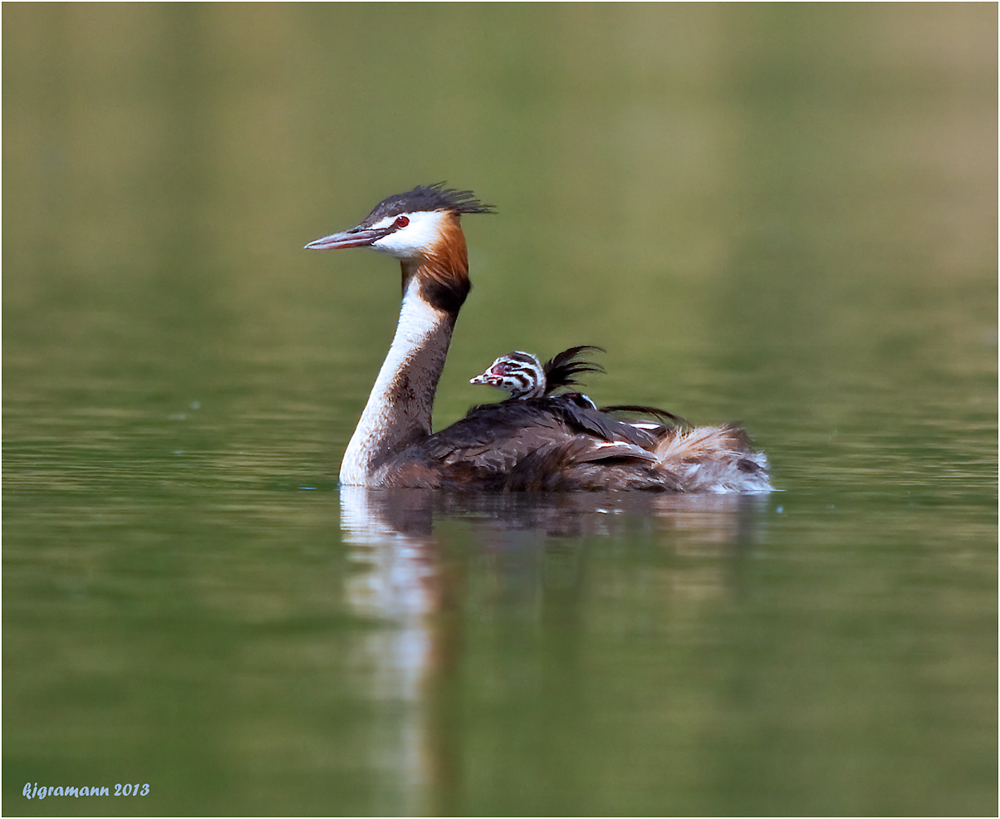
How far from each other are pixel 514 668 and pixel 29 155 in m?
26.9

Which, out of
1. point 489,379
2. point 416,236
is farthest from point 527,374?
A: point 416,236

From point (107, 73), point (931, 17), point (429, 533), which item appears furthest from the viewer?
point (931, 17)

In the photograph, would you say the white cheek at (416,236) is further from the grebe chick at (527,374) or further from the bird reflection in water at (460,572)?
the bird reflection in water at (460,572)

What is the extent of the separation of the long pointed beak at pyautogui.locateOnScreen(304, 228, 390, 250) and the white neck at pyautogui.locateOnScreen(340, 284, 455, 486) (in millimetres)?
383

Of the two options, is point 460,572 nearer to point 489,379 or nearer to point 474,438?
point 474,438

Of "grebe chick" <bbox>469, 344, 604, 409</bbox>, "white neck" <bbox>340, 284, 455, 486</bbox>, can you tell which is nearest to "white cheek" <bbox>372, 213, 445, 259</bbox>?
"white neck" <bbox>340, 284, 455, 486</bbox>

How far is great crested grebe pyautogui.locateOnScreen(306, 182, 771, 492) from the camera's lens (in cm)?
1133

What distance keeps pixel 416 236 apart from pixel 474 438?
143 cm

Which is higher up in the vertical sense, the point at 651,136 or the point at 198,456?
the point at 651,136

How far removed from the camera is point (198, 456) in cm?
1253

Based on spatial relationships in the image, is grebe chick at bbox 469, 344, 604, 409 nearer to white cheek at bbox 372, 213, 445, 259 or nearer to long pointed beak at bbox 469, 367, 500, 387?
long pointed beak at bbox 469, 367, 500, 387

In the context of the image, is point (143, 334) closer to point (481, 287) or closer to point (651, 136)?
point (481, 287)

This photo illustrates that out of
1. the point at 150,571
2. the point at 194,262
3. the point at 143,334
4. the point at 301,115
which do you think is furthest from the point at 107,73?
the point at 150,571

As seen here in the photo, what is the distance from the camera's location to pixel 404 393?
12.1 meters
